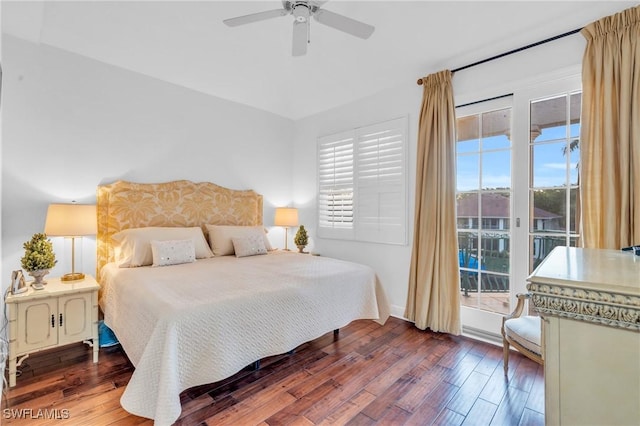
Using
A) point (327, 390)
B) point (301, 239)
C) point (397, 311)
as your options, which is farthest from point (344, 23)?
point (397, 311)

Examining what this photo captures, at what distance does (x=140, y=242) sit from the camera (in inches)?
111

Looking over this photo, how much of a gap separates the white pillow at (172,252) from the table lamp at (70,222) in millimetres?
523

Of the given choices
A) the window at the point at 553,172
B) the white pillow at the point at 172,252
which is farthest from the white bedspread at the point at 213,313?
the window at the point at 553,172

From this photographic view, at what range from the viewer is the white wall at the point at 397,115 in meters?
2.45

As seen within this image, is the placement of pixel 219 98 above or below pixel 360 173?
above

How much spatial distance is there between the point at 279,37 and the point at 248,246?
7.83 ft

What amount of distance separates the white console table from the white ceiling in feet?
8.40

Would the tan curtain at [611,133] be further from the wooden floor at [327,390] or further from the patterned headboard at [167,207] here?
the patterned headboard at [167,207]

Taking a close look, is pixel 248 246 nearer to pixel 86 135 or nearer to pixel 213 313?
pixel 213 313

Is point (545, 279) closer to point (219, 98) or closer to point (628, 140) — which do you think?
point (628, 140)

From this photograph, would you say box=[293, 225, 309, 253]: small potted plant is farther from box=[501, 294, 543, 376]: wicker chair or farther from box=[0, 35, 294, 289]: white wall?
box=[501, 294, 543, 376]: wicker chair

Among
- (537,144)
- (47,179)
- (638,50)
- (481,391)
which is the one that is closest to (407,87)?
(537,144)

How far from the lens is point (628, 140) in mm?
1988

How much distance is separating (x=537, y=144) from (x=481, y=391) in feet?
6.66
